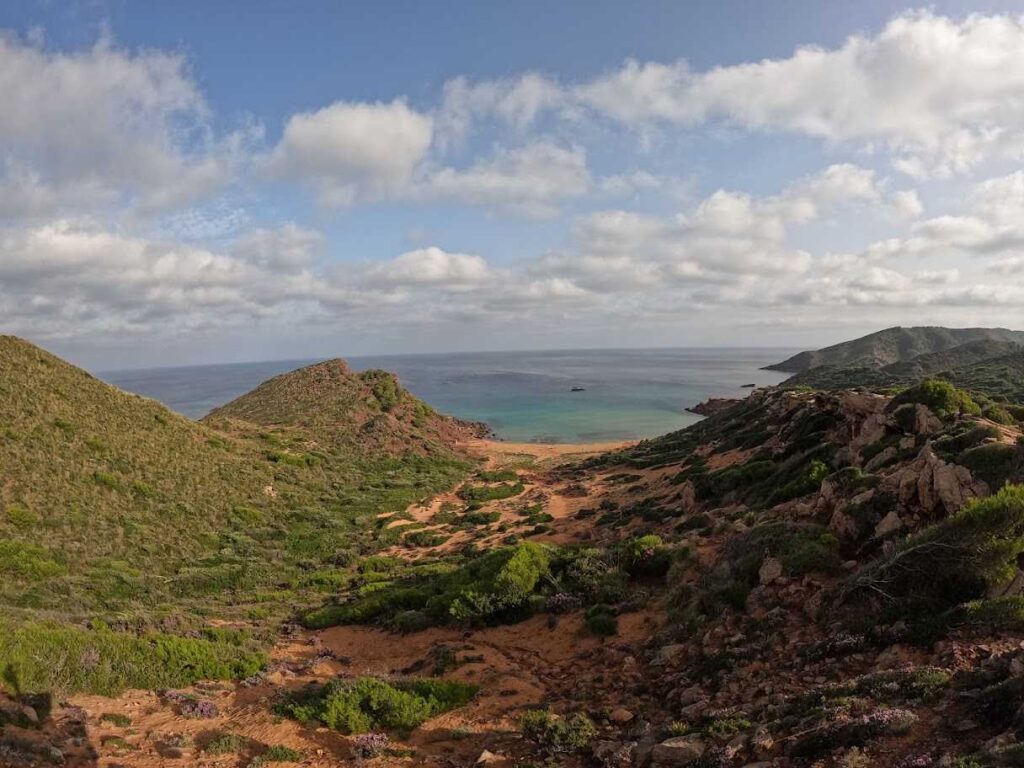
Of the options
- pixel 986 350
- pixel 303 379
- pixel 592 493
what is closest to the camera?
pixel 592 493

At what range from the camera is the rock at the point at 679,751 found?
285 inches

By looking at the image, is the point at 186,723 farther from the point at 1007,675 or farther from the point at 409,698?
the point at 1007,675

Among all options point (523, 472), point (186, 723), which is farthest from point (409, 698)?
point (523, 472)

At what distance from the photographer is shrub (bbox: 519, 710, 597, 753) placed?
862cm

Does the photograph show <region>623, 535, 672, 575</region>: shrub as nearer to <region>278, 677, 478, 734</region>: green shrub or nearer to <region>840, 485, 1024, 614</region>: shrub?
<region>840, 485, 1024, 614</region>: shrub

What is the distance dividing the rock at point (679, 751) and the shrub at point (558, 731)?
1.54 metres

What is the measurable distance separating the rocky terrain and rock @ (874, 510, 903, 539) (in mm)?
40

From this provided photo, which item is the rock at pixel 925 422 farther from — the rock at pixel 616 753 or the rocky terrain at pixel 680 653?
the rock at pixel 616 753

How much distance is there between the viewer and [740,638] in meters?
10.6

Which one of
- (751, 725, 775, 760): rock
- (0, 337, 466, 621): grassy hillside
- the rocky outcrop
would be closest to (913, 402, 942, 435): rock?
the rocky outcrop

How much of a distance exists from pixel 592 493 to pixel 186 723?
32082 millimetres

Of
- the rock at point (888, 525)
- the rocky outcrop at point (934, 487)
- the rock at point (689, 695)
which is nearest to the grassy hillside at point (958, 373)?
the rocky outcrop at point (934, 487)

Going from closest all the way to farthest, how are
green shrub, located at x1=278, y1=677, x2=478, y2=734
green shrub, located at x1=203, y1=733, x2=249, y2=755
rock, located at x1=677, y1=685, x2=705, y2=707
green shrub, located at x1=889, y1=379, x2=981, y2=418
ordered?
green shrub, located at x1=203, y1=733, x2=249, y2=755 → rock, located at x1=677, y1=685, x2=705, y2=707 → green shrub, located at x1=278, y1=677, x2=478, y2=734 → green shrub, located at x1=889, y1=379, x2=981, y2=418

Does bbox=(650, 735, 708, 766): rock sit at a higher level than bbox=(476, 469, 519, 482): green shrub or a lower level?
higher
